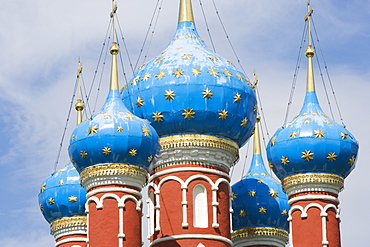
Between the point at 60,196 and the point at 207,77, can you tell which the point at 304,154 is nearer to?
the point at 207,77

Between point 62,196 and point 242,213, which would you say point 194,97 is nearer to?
point 242,213

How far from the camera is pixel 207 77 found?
40156mm

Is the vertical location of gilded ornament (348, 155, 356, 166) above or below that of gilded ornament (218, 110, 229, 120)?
below

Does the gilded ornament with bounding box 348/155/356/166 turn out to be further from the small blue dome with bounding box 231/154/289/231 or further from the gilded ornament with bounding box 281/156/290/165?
the small blue dome with bounding box 231/154/289/231

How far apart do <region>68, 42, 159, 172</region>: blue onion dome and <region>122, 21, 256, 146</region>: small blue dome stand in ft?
7.26

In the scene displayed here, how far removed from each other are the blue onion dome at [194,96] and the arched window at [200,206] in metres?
1.54

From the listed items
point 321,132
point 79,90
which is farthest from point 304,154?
point 79,90

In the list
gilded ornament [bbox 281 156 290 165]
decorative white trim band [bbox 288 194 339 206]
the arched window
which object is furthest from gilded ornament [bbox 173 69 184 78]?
decorative white trim band [bbox 288 194 339 206]

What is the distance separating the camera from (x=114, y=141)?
1463 inches

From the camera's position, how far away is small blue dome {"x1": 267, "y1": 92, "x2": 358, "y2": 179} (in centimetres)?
4044

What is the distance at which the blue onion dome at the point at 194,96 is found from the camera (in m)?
39.9

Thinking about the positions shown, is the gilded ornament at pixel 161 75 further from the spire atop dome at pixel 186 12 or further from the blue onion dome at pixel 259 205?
the blue onion dome at pixel 259 205

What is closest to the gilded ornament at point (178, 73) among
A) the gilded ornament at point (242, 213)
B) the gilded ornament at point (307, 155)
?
the gilded ornament at point (307, 155)

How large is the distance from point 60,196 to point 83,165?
19.7 feet
